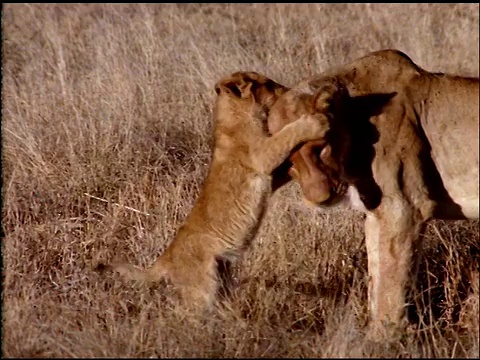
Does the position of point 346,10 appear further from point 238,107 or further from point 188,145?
point 238,107

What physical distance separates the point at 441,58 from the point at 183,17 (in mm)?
2636

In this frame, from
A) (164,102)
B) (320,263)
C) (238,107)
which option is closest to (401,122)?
(238,107)

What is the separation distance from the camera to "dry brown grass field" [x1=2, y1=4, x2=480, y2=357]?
3.53 m

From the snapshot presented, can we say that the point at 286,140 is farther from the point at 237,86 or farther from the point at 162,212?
the point at 162,212

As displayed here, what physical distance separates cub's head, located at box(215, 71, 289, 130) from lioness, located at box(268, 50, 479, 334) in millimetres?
54

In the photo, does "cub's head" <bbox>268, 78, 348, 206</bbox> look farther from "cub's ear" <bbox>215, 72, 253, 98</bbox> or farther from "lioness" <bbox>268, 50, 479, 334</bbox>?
"cub's ear" <bbox>215, 72, 253, 98</bbox>

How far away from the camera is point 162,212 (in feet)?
15.2

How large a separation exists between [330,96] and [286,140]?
22cm

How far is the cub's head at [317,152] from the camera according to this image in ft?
11.3

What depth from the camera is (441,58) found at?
7.27 m

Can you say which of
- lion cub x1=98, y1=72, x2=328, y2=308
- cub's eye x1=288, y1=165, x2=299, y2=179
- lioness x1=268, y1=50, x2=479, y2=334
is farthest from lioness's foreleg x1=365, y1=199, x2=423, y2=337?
lion cub x1=98, y1=72, x2=328, y2=308

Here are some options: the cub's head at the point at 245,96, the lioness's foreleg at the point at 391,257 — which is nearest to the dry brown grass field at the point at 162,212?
the lioness's foreleg at the point at 391,257

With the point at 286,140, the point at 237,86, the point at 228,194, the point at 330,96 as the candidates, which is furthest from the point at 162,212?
the point at 330,96

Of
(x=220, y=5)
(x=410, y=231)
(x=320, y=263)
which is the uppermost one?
(x=220, y=5)
